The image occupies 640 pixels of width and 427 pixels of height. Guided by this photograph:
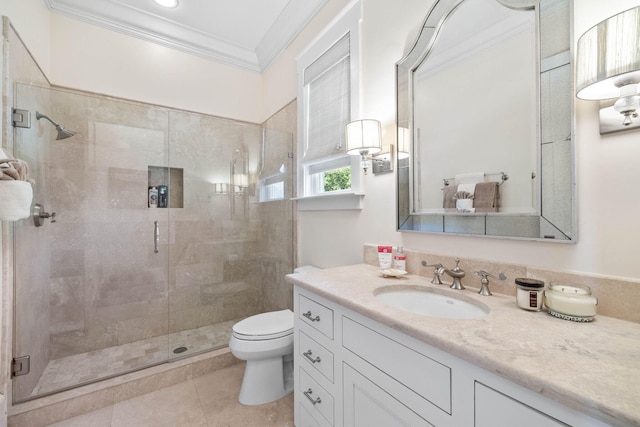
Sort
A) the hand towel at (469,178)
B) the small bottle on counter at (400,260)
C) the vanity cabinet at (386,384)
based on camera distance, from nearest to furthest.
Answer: the vanity cabinet at (386,384)
the hand towel at (469,178)
the small bottle on counter at (400,260)

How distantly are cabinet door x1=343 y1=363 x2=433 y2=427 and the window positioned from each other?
1.04 meters

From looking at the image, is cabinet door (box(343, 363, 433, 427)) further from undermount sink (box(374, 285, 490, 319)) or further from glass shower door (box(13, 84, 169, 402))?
glass shower door (box(13, 84, 169, 402))

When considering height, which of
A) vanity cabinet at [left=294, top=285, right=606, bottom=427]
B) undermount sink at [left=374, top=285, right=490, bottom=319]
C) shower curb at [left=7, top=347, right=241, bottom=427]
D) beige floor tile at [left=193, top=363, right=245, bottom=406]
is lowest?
beige floor tile at [left=193, top=363, right=245, bottom=406]

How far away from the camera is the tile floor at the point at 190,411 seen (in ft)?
4.91

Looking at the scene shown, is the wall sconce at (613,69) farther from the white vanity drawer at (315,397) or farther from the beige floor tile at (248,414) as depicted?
the beige floor tile at (248,414)

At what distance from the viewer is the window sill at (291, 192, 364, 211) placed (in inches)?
66.1

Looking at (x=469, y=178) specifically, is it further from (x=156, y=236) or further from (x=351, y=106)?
(x=156, y=236)

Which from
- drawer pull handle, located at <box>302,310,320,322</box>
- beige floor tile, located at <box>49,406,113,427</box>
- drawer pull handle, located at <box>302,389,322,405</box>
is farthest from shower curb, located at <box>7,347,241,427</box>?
drawer pull handle, located at <box>302,310,320,322</box>

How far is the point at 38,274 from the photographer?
1.80 meters

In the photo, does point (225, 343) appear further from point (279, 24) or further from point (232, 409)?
point (279, 24)

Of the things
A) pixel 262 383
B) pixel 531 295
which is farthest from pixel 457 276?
pixel 262 383

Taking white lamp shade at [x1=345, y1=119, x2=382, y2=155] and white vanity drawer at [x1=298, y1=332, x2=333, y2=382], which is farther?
white lamp shade at [x1=345, y1=119, x2=382, y2=155]

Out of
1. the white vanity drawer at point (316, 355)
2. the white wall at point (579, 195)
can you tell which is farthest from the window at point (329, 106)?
Answer: the white vanity drawer at point (316, 355)

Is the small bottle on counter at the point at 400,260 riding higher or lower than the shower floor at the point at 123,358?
higher
